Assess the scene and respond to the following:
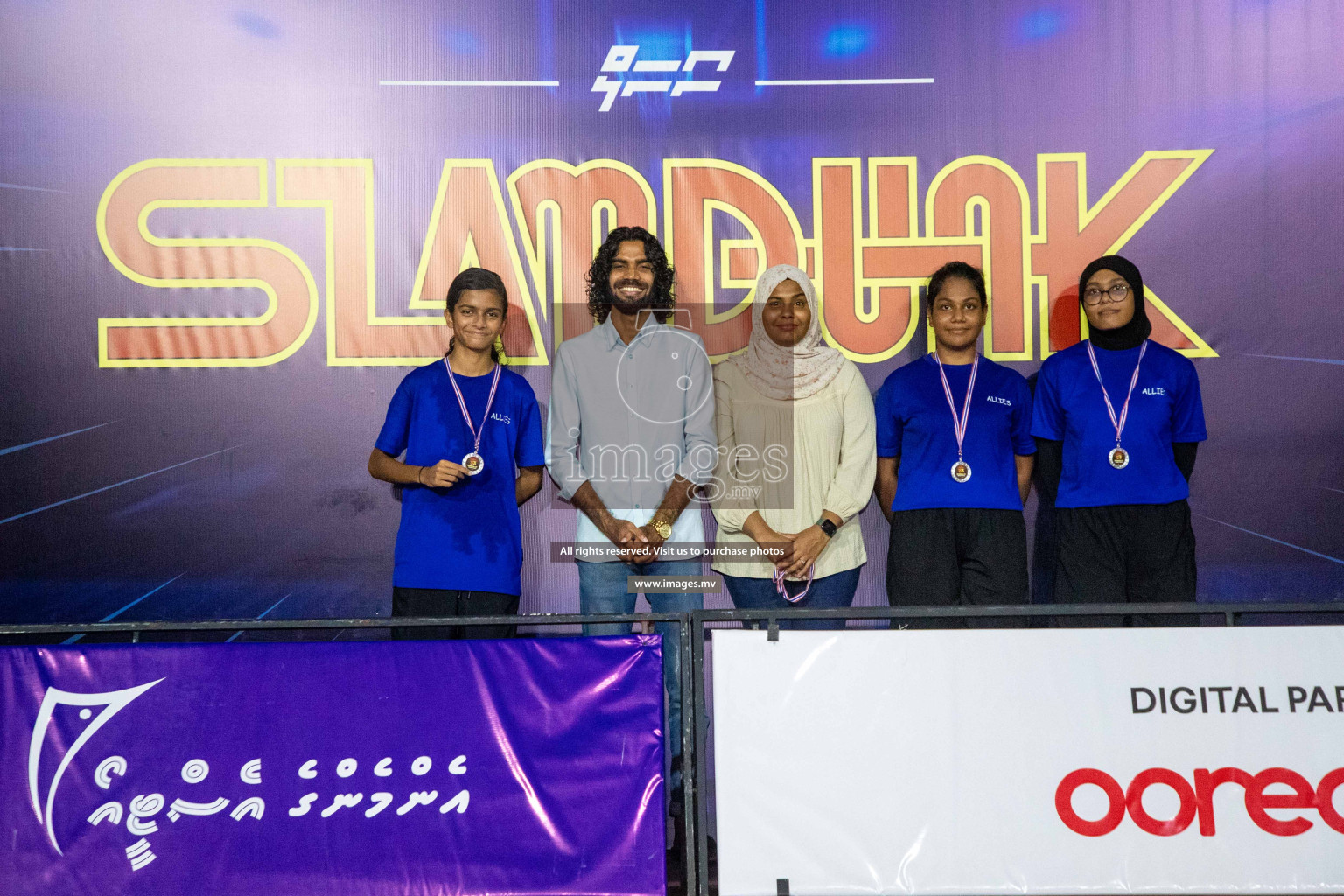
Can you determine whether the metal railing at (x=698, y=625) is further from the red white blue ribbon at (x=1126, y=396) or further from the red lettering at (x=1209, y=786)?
the red white blue ribbon at (x=1126, y=396)

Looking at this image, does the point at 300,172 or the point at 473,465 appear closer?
the point at 473,465

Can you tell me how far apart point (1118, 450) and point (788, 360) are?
1275 millimetres

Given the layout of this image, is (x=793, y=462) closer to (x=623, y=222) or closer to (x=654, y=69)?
(x=623, y=222)

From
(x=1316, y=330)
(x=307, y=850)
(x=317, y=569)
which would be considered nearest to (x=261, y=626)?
(x=307, y=850)

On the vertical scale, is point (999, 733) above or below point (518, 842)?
above

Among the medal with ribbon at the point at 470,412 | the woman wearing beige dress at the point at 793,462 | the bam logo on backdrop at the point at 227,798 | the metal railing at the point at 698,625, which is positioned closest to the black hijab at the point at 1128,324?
the woman wearing beige dress at the point at 793,462

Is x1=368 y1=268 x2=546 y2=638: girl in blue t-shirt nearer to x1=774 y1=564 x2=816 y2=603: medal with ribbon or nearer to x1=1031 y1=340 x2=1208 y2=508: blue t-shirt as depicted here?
x1=774 y1=564 x2=816 y2=603: medal with ribbon

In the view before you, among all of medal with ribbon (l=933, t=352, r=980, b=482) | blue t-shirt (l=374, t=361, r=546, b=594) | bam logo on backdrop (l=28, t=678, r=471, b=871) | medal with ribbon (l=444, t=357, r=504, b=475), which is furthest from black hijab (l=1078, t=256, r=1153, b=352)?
bam logo on backdrop (l=28, t=678, r=471, b=871)

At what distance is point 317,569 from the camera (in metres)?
4.27

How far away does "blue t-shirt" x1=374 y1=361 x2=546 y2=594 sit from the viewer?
3625mm

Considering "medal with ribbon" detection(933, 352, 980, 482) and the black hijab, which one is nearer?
"medal with ribbon" detection(933, 352, 980, 482)

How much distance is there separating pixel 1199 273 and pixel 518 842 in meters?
3.59

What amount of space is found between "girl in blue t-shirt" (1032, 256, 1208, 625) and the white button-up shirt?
1.36 metres

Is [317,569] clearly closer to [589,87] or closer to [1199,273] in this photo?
[589,87]
